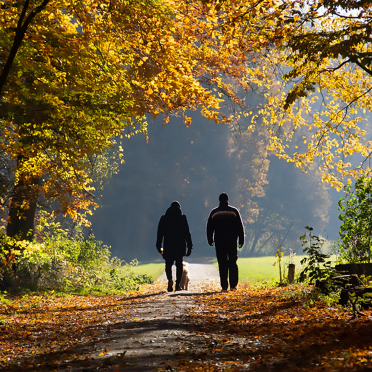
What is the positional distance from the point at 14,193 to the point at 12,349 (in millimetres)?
6963

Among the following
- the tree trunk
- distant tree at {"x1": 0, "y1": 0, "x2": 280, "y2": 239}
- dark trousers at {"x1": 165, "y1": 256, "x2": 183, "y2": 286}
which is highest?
distant tree at {"x1": 0, "y1": 0, "x2": 280, "y2": 239}

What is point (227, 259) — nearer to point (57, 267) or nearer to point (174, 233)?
point (174, 233)

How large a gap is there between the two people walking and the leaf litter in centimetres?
209

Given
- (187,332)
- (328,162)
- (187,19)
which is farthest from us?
(328,162)

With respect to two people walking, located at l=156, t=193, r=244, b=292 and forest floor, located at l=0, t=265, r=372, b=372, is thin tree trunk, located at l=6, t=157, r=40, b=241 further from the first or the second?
forest floor, located at l=0, t=265, r=372, b=372

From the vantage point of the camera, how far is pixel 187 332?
5328mm

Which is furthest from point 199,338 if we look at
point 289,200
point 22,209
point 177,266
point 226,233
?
point 289,200

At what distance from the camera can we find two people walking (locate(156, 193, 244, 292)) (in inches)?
403

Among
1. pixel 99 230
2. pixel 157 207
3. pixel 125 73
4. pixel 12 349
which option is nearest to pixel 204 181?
Result: pixel 157 207

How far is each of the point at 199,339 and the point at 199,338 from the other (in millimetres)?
47

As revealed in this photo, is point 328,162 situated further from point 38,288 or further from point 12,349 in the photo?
point 12,349

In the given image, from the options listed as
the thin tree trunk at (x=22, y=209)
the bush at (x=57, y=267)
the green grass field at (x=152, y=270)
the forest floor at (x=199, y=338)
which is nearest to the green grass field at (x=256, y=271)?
the green grass field at (x=152, y=270)

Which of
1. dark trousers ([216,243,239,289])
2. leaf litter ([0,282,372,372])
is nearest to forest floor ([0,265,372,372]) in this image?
leaf litter ([0,282,372,372])

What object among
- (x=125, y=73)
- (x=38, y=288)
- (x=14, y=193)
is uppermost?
(x=125, y=73)
